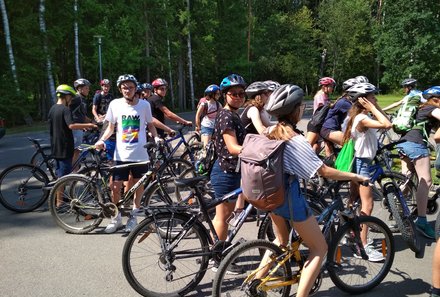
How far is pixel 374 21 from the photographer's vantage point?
5309 cm

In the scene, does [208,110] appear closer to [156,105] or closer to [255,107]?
[156,105]

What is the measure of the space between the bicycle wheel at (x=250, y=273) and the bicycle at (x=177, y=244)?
289 millimetres

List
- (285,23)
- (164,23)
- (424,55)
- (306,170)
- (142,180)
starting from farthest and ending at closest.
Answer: (285,23) → (424,55) → (164,23) → (142,180) → (306,170)

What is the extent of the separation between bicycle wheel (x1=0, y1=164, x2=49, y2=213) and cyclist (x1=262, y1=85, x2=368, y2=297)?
474 centimetres

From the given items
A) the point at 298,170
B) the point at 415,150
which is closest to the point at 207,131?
the point at 415,150

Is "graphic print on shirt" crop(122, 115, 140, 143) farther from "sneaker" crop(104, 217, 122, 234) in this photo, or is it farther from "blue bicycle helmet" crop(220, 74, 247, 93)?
"blue bicycle helmet" crop(220, 74, 247, 93)

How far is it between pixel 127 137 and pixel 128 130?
3.7 inches

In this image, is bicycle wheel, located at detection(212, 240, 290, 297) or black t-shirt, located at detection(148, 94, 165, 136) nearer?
bicycle wheel, located at detection(212, 240, 290, 297)

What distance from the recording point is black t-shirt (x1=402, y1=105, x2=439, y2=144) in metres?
5.29

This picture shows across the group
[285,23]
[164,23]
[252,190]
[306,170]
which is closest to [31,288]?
[252,190]

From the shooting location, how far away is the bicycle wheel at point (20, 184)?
664cm

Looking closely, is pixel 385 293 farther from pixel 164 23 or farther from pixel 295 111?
pixel 164 23

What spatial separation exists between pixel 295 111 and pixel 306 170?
1.54 ft

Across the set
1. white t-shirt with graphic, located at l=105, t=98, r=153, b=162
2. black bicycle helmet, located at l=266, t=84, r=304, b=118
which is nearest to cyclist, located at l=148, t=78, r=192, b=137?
white t-shirt with graphic, located at l=105, t=98, r=153, b=162
